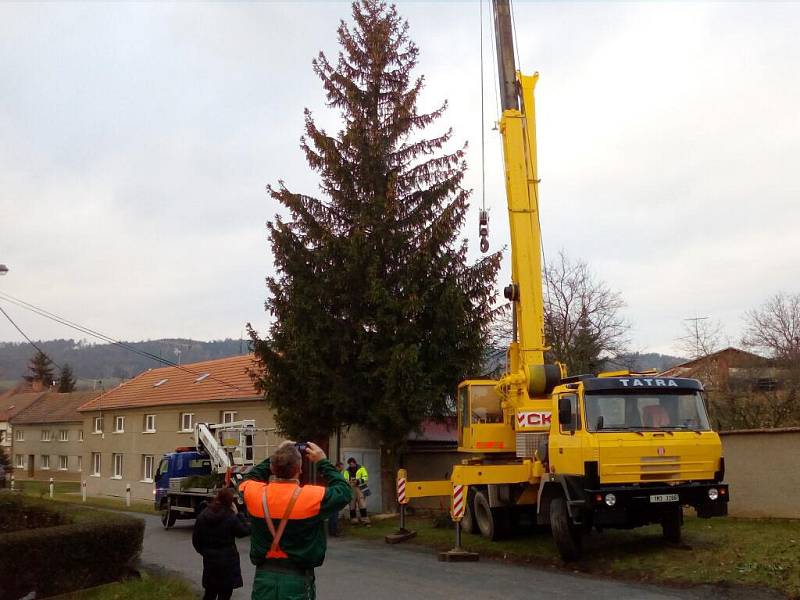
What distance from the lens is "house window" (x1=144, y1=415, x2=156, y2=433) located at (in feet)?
120

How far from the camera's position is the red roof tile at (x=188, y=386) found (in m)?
31.6

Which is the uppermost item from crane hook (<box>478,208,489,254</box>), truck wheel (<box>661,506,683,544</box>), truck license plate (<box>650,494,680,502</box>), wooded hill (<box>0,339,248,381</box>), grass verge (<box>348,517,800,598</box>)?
wooded hill (<box>0,339,248,381</box>)

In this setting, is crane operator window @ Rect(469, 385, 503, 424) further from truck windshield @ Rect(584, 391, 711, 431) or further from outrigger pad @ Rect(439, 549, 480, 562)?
truck windshield @ Rect(584, 391, 711, 431)

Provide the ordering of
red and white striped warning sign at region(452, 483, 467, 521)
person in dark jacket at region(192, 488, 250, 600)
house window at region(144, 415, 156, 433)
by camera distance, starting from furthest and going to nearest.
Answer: house window at region(144, 415, 156, 433)
red and white striped warning sign at region(452, 483, 467, 521)
person in dark jacket at region(192, 488, 250, 600)

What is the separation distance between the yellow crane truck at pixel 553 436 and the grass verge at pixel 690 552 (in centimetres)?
50

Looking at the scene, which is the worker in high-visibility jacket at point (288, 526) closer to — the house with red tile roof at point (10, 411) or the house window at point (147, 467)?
the house window at point (147, 467)

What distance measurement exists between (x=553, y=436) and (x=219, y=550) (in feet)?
20.2

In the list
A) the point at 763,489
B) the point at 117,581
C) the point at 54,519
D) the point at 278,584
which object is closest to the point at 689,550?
the point at 763,489

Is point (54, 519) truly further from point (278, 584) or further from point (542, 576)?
point (278, 584)

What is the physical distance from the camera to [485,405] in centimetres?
1538

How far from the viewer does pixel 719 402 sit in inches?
932

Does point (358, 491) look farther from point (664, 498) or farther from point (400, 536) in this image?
point (664, 498)

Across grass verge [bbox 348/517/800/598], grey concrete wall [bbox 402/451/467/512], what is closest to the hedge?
grass verge [bbox 348/517/800/598]

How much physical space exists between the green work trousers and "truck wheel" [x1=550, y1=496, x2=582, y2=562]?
26.5 feet
